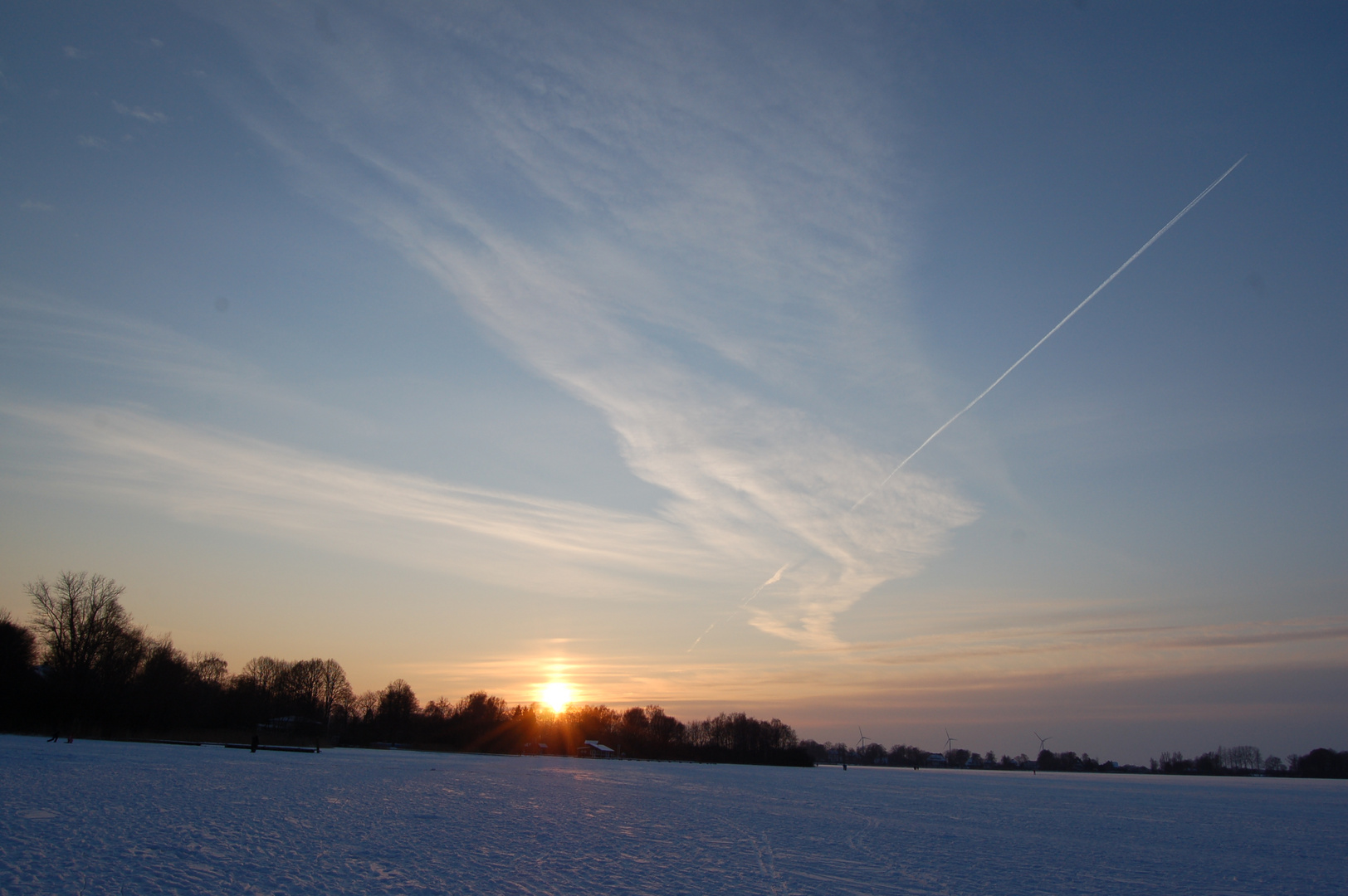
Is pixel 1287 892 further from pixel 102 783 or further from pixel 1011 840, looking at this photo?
pixel 102 783

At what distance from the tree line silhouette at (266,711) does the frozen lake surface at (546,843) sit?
4116cm

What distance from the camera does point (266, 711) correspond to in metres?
120

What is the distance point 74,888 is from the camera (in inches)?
485

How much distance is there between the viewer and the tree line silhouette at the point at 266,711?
74.6 meters

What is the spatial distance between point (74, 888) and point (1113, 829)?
127ft

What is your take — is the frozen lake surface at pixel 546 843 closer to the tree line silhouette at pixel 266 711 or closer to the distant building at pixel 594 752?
the tree line silhouette at pixel 266 711

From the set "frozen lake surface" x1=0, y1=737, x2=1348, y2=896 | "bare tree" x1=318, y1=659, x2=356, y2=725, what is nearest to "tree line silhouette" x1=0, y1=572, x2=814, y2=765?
"bare tree" x1=318, y1=659, x2=356, y2=725

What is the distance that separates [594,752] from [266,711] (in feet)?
215

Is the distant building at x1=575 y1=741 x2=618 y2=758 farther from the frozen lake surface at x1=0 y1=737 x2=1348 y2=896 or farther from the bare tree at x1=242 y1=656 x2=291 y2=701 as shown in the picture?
the frozen lake surface at x1=0 y1=737 x2=1348 y2=896

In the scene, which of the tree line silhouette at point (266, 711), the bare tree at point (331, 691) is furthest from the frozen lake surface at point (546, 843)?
the bare tree at point (331, 691)

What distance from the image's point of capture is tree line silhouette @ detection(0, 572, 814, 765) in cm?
7462

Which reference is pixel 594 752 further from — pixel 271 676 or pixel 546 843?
pixel 546 843

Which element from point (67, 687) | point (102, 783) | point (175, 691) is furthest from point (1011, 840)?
point (175, 691)

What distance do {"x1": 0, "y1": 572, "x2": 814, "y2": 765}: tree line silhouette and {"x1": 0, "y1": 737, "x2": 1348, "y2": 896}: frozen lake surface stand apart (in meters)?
41.2
